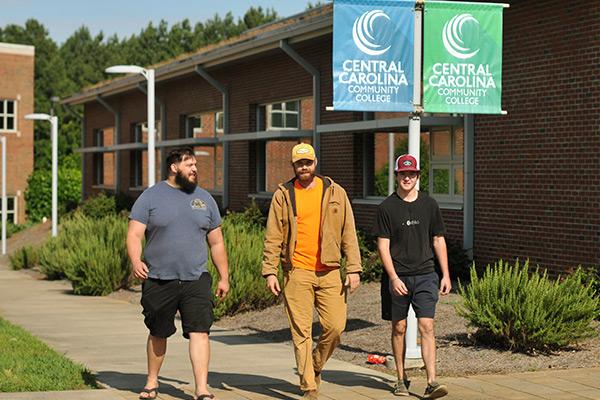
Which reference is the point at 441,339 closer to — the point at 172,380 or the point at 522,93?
the point at 172,380

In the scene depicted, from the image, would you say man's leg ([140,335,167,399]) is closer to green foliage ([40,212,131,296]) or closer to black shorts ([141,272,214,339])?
black shorts ([141,272,214,339])

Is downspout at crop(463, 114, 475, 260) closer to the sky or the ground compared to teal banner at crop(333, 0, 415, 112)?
closer to the ground

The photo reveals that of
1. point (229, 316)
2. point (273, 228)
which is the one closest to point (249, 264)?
point (229, 316)

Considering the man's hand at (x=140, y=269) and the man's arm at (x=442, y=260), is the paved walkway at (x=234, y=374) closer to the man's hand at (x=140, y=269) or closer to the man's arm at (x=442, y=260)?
the man's arm at (x=442, y=260)

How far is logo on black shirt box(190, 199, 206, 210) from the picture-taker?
30.6ft

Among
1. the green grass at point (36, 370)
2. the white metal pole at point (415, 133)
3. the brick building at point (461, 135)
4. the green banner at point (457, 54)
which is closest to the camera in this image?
the green grass at point (36, 370)

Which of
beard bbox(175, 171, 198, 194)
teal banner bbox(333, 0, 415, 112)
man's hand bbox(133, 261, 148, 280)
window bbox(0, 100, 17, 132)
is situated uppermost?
window bbox(0, 100, 17, 132)

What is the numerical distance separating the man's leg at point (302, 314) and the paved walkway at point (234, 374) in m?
0.47

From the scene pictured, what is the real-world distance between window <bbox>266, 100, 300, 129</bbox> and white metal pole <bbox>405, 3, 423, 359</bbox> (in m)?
15.3

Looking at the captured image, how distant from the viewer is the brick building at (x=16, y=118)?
5916cm

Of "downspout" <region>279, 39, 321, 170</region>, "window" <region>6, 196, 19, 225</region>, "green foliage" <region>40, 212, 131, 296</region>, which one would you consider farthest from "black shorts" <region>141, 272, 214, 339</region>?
"window" <region>6, 196, 19, 225</region>

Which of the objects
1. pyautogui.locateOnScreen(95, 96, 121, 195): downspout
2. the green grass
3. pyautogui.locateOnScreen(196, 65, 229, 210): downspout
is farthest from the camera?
pyautogui.locateOnScreen(95, 96, 121, 195): downspout

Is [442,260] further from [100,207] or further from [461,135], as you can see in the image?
[100,207]

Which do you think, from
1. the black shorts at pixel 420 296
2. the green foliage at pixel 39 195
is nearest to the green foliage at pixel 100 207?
the green foliage at pixel 39 195
